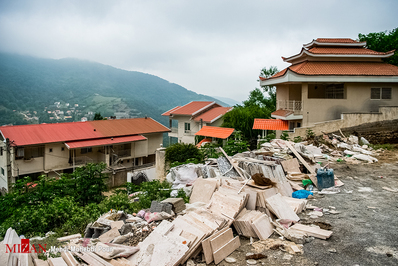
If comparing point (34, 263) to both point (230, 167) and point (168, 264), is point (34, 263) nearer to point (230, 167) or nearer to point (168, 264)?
point (168, 264)

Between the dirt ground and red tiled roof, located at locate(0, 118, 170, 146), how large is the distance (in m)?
24.3

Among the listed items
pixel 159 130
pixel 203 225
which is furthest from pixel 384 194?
pixel 159 130

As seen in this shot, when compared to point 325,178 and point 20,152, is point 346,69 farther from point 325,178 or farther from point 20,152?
point 20,152

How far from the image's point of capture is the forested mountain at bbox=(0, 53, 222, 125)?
270 ft

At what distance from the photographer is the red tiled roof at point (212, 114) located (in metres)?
32.7

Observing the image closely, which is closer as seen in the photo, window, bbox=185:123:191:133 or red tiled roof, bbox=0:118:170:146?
red tiled roof, bbox=0:118:170:146

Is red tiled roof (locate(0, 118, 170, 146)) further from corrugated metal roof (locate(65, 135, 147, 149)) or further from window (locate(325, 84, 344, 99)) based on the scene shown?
window (locate(325, 84, 344, 99))

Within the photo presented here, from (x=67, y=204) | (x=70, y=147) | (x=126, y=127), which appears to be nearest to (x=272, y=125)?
(x=67, y=204)

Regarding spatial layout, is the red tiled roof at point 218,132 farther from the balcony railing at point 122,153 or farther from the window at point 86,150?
the window at point 86,150

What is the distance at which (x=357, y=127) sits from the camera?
17922 mm

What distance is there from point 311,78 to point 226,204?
50.5ft

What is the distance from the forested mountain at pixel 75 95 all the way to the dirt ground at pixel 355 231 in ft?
244

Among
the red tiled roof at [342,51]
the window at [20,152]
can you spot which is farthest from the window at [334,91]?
the window at [20,152]

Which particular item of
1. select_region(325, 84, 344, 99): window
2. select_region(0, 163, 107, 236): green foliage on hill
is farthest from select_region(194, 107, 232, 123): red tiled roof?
select_region(0, 163, 107, 236): green foliage on hill
